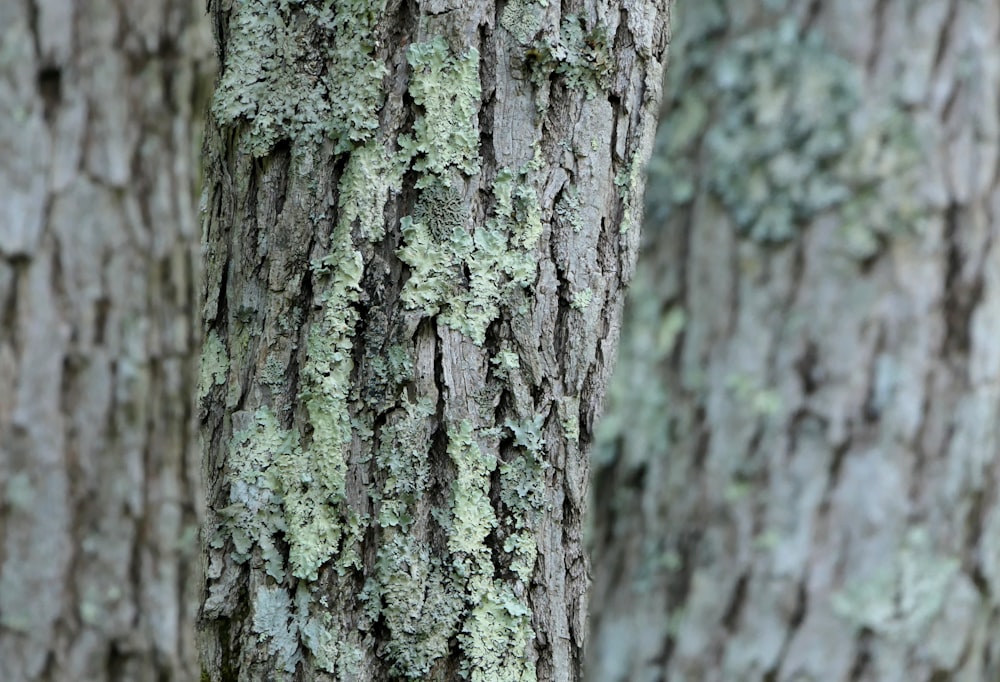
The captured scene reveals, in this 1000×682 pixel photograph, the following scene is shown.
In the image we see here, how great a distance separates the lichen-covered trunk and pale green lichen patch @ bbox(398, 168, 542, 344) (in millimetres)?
1056

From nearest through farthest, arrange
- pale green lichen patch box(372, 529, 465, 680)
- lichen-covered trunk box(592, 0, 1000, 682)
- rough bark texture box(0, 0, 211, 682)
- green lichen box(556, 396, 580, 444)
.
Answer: lichen-covered trunk box(592, 0, 1000, 682)
rough bark texture box(0, 0, 211, 682)
pale green lichen patch box(372, 529, 465, 680)
green lichen box(556, 396, 580, 444)

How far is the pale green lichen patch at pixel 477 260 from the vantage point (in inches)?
85.1

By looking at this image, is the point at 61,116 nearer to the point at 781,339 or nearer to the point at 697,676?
the point at 781,339

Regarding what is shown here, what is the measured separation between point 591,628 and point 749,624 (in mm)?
215

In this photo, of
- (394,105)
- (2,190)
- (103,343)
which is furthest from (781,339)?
(394,105)

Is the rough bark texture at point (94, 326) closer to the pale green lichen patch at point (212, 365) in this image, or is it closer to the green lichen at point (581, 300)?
the pale green lichen patch at point (212, 365)

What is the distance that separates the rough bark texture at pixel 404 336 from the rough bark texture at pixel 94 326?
84cm

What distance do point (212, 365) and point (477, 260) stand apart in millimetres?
663

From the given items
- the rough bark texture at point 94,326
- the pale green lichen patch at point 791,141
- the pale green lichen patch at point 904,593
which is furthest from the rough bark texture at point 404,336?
the pale green lichen patch at point 904,593

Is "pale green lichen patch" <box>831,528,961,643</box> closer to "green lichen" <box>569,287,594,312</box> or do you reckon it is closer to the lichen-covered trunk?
the lichen-covered trunk

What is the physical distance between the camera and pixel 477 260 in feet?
7.19

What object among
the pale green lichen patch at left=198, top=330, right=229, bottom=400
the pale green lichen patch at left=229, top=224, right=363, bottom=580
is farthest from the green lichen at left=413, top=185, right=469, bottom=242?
the pale green lichen patch at left=198, top=330, right=229, bottom=400

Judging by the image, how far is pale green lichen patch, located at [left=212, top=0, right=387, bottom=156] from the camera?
2.16 m

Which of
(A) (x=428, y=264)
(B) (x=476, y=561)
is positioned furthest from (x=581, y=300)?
(B) (x=476, y=561)
